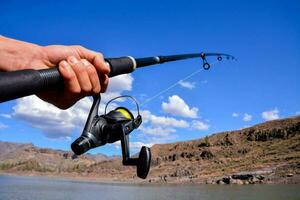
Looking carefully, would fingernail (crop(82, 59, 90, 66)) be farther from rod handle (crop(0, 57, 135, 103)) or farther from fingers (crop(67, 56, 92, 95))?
rod handle (crop(0, 57, 135, 103))

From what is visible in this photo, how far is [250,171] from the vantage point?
211 ft

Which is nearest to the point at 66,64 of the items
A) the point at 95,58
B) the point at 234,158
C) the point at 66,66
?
the point at 66,66

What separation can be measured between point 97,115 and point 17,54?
18.5 inches

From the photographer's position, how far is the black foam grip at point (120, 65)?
1845mm

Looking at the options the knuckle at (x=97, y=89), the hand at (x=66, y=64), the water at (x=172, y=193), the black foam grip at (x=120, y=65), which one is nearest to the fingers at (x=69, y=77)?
the hand at (x=66, y=64)


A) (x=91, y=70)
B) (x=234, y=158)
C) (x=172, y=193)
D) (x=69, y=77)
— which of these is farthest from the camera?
(x=234, y=158)

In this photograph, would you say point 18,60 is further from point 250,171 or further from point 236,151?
point 236,151

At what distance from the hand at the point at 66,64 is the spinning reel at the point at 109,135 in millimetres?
123

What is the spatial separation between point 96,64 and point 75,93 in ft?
0.64

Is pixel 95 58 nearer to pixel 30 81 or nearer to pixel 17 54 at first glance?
pixel 17 54

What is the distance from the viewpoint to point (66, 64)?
1.54 metres

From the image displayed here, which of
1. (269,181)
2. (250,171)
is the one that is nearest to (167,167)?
(250,171)

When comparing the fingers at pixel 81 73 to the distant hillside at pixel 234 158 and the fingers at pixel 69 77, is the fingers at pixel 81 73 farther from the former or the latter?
the distant hillside at pixel 234 158

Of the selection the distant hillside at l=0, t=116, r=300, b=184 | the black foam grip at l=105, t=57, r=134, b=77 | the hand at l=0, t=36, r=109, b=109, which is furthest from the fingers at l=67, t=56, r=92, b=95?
the distant hillside at l=0, t=116, r=300, b=184
